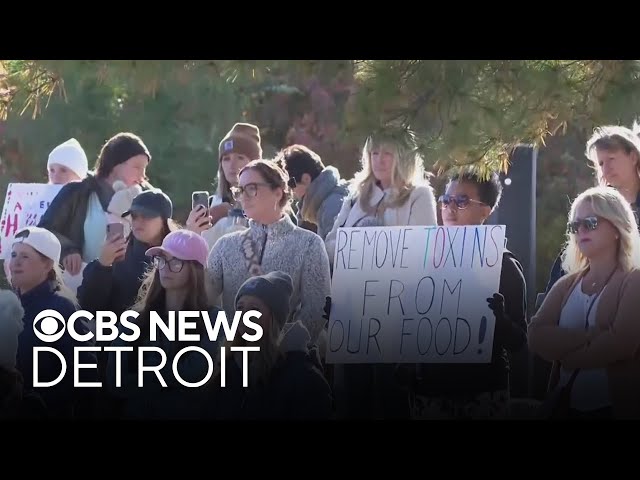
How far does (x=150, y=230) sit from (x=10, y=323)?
2.63 feet

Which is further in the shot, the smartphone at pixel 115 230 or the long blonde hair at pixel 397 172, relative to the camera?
the smartphone at pixel 115 230

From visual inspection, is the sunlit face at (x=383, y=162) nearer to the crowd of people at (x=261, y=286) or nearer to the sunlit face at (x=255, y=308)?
the crowd of people at (x=261, y=286)

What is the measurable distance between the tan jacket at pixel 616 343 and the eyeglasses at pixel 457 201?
571mm

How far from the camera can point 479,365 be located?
725cm

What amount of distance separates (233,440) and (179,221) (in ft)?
3.58

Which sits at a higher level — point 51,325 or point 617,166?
point 617,166

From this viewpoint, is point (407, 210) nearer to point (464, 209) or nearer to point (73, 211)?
point (464, 209)

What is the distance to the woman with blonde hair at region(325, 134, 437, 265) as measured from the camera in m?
7.18

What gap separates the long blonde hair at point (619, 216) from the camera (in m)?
7.13

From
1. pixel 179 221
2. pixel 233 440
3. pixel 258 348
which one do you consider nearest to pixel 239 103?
pixel 179 221

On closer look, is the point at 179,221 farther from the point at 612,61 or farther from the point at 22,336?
the point at 612,61

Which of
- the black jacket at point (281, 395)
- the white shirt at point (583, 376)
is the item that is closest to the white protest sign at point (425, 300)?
the black jacket at point (281, 395)

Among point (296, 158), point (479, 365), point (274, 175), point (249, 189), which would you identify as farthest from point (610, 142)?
point (249, 189)

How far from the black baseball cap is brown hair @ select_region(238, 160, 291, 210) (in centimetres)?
38
